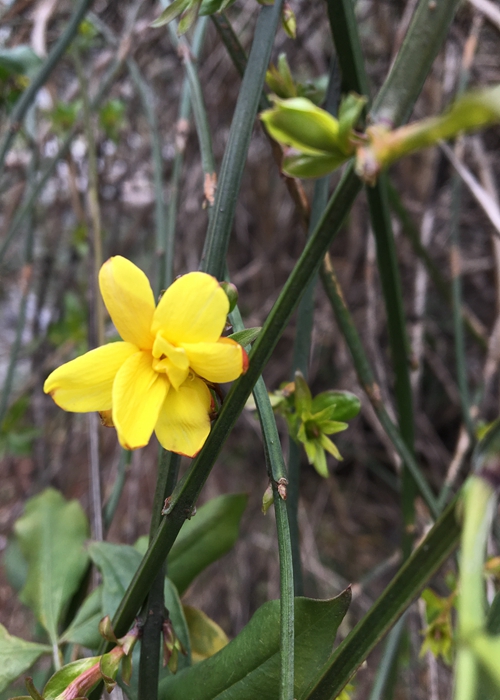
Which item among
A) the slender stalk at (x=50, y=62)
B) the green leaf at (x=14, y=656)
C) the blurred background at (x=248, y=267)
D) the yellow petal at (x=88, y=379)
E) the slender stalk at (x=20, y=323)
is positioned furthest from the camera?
the blurred background at (x=248, y=267)

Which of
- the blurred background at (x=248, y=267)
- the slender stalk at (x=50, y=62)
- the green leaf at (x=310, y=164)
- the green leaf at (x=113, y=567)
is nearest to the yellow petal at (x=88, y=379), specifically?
the green leaf at (x=310, y=164)

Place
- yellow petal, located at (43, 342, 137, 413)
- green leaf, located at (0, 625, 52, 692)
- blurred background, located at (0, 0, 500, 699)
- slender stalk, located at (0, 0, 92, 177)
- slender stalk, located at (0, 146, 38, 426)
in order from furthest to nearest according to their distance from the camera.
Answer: blurred background, located at (0, 0, 500, 699)
slender stalk, located at (0, 146, 38, 426)
slender stalk, located at (0, 0, 92, 177)
green leaf, located at (0, 625, 52, 692)
yellow petal, located at (43, 342, 137, 413)

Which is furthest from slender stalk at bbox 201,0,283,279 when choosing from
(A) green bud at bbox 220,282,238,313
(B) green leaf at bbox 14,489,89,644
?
(B) green leaf at bbox 14,489,89,644

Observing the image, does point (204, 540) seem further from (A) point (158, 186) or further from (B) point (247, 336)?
(A) point (158, 186)

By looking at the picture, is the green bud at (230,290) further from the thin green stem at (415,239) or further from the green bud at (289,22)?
the thin green stem at (415,239)

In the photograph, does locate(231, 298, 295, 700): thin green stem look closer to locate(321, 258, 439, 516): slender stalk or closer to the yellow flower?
the yellow flower

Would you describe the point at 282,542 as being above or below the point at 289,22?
below

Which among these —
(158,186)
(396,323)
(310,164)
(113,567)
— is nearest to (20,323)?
(158,186)

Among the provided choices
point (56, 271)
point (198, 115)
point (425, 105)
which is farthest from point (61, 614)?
point (425, 105)
